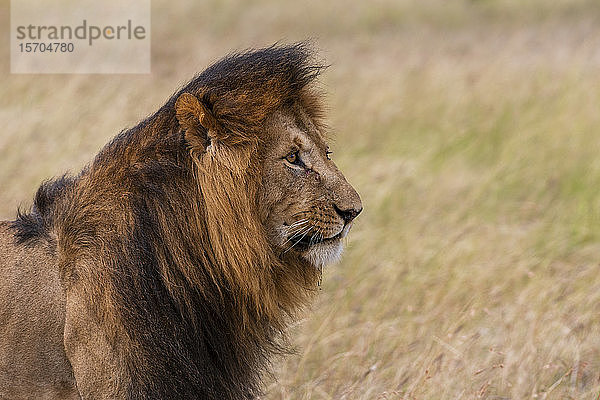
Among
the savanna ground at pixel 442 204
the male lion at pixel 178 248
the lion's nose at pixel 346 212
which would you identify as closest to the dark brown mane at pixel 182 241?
the male lion at pixel 178 248

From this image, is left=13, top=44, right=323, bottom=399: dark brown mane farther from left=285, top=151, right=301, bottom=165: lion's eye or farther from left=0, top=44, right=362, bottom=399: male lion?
left=285, top=151, right=301, bottom=165: lion's eye

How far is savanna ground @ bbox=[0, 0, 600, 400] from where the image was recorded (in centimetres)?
450

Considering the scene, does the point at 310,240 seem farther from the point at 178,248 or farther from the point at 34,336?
the point at 34,336

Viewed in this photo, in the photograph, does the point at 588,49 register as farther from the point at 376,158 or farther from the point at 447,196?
the point at 447,196

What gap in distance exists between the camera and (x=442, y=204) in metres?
6.82

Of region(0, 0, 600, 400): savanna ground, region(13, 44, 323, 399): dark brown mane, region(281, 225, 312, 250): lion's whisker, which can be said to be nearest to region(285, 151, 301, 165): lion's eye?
region(13, 44, 323, 399): dark brown mane

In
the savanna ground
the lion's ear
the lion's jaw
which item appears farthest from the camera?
the savanna ground

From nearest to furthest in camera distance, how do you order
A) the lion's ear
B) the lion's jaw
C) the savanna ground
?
the lion's ear → the lion's jaw → the savanna ground

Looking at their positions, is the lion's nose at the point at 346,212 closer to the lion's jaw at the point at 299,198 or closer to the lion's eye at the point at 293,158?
the lion's jaw at the point at 299,198

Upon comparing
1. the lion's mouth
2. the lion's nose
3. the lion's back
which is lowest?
the lion's back

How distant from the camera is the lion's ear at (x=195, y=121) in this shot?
2.95 meters

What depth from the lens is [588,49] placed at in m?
11.1

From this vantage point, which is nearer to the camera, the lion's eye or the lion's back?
the lion's back

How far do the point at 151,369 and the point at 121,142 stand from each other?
833 millimetres
